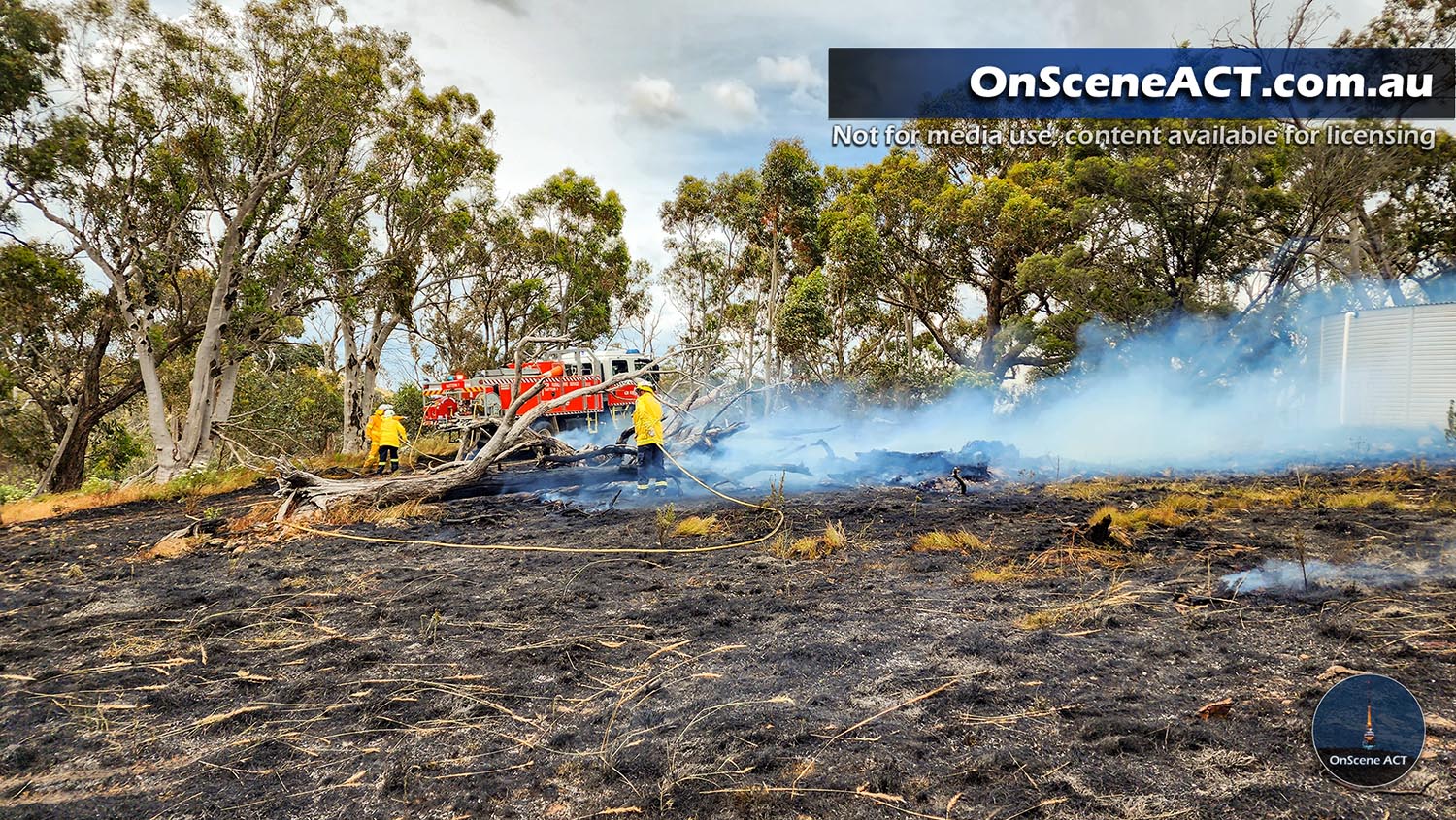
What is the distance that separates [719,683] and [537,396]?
1432 centimetres

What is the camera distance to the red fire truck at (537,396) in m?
17.5

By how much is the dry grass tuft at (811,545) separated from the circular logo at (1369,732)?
13.4 feet

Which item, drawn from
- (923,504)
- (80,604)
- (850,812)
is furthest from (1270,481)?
(80,604)

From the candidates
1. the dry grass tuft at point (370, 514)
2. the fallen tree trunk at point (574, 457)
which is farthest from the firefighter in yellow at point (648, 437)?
the dry grass tuft at point (370, 514)

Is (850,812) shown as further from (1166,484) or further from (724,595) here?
(1166,484)

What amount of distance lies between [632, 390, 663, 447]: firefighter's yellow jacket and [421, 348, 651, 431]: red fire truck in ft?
22.0

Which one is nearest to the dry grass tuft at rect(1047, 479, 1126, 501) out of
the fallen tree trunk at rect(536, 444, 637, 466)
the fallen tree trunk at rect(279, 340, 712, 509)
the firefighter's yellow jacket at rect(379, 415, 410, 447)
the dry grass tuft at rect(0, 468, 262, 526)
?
the fallen tree trunk at rect(279, 340, 712, 509)

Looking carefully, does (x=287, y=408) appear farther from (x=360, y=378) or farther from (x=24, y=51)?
(x=24, y=51)

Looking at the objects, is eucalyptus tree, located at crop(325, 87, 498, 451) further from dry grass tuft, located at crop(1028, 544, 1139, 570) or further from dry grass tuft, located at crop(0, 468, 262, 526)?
dry grass tuft, located at crop(1028, 544, 1139, 570)

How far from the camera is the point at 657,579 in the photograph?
A: 597 centimetres

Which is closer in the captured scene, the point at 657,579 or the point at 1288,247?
the point at 657,579

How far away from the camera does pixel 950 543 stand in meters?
6.84

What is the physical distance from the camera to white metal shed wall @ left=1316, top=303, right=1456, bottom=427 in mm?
14766

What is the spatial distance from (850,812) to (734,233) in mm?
26901
